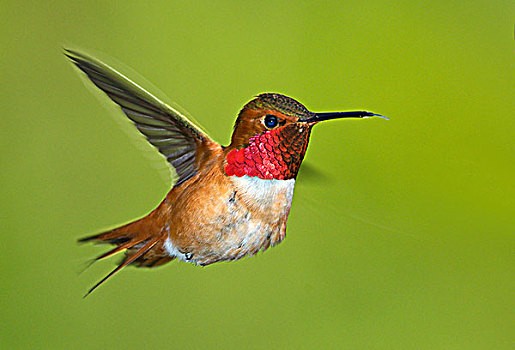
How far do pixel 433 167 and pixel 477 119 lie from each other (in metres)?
0.14

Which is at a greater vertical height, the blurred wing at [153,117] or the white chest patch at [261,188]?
the blurred wing at [153,117]

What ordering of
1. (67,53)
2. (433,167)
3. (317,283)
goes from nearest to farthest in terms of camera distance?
(67,53)
(433,167)
(317,283)

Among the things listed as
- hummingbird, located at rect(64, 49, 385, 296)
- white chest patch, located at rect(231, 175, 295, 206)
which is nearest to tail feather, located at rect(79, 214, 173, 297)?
hummingbird, located at rect(64, 49, 385, 296)

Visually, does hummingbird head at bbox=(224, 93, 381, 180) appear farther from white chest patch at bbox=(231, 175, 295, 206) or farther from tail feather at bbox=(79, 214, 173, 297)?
tail feather at bbox=(79, 214, 173, 297)

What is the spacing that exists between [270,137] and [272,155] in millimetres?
14

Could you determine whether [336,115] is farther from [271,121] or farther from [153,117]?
[153,117]

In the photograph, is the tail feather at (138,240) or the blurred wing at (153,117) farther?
the tail feather at (138,240)

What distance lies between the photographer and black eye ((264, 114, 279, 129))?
0.33 m

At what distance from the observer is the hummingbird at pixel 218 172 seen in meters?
0.32

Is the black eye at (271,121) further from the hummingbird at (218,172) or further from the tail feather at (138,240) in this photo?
the tail feather at (138,240)

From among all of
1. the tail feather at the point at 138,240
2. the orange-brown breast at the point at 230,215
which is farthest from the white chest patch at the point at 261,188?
the tail feather at the point at 138,240

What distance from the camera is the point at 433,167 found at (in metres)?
0.80

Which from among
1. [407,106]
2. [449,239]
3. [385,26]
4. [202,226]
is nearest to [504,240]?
[449,239]

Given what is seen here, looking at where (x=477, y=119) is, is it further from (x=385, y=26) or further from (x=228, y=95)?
(x=228, y=95)
